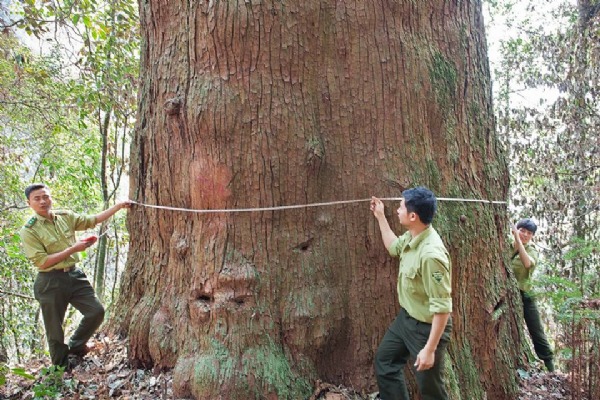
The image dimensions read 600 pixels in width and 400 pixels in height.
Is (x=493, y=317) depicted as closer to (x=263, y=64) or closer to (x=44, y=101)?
(x=263, y=64)

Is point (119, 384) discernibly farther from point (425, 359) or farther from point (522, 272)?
point (522, 272)

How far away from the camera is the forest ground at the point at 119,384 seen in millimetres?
3367

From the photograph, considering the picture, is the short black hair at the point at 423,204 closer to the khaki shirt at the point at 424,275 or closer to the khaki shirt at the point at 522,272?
the khaki shirt at the point at 424,275

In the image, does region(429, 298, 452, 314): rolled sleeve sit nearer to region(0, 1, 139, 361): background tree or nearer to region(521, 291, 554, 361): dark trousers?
region(521, 291, 554, 361): dark trousers

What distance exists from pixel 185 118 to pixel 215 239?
925 mm

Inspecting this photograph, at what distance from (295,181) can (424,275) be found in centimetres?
111

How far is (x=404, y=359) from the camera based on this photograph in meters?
3.20

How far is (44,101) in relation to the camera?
27.4 feet

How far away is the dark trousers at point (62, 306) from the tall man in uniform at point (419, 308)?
107 inches

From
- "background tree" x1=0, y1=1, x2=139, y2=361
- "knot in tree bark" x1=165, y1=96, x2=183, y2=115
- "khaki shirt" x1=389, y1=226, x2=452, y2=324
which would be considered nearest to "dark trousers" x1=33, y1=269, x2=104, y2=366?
"knot in tree bark" x1=165, y1=96, x2=183, y2=115

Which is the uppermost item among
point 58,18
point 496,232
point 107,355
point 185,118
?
point 58,18

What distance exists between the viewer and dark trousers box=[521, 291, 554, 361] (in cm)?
497

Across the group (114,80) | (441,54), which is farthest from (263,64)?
(114,80)

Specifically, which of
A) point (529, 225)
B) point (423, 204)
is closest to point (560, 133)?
point (529, 225)
